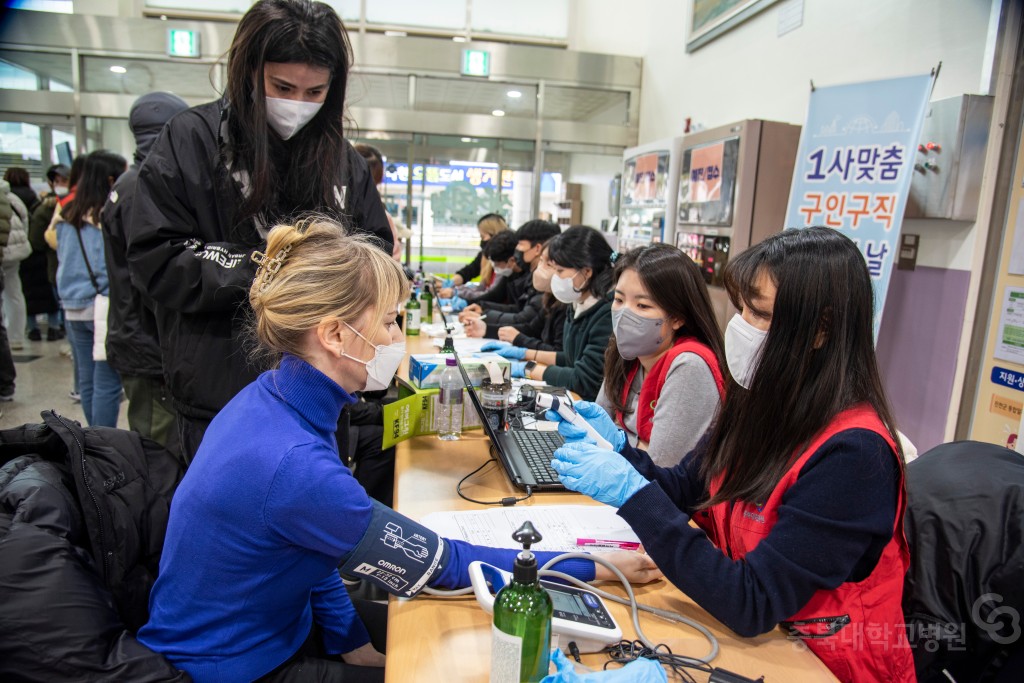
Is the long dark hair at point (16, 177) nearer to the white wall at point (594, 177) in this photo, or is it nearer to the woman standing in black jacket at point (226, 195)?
the white wall at point (594, 177)

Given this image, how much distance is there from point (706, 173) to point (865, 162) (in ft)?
4.36

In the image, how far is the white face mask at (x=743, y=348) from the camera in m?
1.23

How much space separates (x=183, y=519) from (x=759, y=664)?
2.97 feet

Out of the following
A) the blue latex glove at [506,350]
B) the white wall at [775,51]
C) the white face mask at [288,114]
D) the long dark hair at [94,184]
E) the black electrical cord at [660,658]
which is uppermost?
the white wall at [775,51]

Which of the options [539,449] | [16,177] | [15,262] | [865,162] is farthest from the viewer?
[16,177]

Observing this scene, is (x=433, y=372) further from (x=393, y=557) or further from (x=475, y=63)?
(x=475, y=63)

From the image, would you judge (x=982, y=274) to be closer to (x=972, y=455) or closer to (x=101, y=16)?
(x=972, y=455)

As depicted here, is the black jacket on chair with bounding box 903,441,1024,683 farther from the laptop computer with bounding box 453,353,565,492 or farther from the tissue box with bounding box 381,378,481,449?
the tissue box with bounding box 381,378,481,449

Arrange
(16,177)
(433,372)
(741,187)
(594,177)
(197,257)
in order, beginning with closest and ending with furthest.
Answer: (197,257), (433,372), (741,187), (16,177), (594,177)

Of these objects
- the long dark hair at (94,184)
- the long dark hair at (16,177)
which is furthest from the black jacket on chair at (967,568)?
the long dark hair at (16,177)

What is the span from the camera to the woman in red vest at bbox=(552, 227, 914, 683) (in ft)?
3.24

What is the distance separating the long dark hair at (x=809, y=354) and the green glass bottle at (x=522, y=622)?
506 mm

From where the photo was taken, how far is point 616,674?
841mm

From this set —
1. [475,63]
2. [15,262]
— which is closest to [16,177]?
[15,262]
